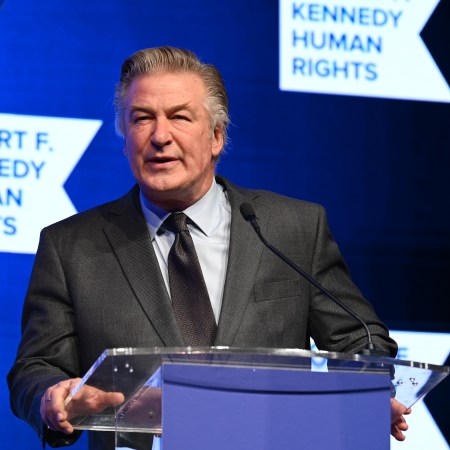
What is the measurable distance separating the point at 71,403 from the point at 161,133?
0.84 m

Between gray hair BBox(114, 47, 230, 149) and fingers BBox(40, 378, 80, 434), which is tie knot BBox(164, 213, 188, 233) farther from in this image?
fingers BBox(40, 378, 80, 434)

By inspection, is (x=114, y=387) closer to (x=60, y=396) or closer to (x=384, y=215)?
(x=60, y=396)

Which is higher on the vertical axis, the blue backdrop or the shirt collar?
the blue backdrop

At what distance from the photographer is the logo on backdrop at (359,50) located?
3.23 metres

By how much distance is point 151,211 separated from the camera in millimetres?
2512

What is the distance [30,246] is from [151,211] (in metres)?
0.62

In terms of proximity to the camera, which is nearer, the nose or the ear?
the nose

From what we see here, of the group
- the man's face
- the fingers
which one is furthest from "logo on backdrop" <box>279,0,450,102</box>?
the fingers

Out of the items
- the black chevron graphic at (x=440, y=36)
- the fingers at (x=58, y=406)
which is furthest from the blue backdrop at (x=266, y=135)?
the fingers at (x=58, y=406)

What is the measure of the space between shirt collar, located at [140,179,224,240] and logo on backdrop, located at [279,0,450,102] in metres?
0.84

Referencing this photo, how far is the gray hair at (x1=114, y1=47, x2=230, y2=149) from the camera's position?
2.48m

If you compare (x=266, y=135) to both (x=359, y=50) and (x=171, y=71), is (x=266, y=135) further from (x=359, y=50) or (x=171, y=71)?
(x=171, y=71)

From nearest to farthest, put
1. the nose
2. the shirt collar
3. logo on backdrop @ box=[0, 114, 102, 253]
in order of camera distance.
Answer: the nose
the shirt collar
logo on backdrop @ box=[0, 114, 102, 253]

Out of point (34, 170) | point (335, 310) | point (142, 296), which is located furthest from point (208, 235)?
point (34, 170)
